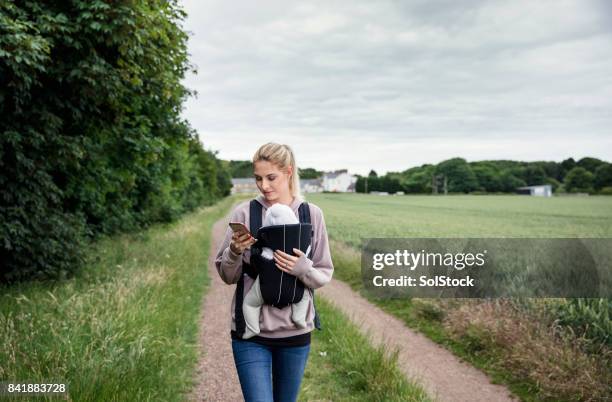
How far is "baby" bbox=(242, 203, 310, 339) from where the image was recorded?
2.33 meters

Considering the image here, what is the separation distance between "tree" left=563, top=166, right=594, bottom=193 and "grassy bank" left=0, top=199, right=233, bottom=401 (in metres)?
28.0

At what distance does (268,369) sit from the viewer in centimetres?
248

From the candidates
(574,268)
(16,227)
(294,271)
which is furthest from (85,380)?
(574,268)

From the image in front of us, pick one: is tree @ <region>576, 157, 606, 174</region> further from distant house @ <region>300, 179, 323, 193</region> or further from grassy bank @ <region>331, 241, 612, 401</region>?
distant house @ <region>300, 179, 323, 193</region>

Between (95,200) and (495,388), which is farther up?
(95,200)

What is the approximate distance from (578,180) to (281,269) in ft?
110

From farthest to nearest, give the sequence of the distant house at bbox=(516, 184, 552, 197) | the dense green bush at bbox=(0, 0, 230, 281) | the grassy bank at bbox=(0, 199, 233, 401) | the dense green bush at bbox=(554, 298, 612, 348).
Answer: the distant house at bbox=(516, 184, 552, 197) → the dense green bush at bbox=(0, 0, 230, 281) → the dense green bush at bbox=(554, 298, 612, 348) → the grassy bank at bbox=(0, 199, 233, 401)

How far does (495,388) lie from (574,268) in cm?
306

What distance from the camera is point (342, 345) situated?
597 centimetres

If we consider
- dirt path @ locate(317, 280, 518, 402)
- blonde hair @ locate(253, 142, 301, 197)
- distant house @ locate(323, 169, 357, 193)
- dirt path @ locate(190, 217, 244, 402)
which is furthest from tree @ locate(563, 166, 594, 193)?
distant house @ locate(323, 169, 357, 193)

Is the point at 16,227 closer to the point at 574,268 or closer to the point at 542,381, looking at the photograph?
the point at 542,381

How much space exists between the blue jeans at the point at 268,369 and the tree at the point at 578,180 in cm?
3043

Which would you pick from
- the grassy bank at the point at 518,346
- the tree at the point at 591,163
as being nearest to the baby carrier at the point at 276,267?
the grassy bank at the point at 518,346

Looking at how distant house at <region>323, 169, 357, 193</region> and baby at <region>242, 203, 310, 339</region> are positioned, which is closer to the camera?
baby at <region>242, 203, 310, 339</region>
